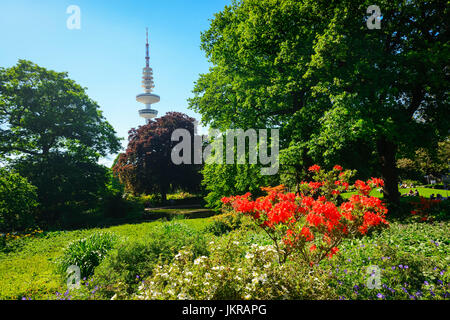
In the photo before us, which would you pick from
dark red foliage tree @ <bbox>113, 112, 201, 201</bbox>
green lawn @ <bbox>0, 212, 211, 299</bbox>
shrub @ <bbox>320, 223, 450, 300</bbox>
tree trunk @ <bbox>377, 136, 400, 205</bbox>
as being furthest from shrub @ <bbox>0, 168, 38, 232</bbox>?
tree trunk @ <bbox>377, 136, 400, 205</bbox>

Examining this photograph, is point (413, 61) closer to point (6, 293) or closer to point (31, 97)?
point (6, 293)

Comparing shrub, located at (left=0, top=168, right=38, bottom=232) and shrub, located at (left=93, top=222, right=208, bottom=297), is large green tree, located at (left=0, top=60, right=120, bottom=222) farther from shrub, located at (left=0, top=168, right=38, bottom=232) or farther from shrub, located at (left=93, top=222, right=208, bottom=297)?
shrub, located at (left=93, top=222, right=208, bottom=297)

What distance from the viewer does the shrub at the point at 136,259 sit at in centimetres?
496

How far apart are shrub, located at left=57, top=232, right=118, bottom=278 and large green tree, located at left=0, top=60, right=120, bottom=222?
11759 millimetres

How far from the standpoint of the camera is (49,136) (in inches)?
704

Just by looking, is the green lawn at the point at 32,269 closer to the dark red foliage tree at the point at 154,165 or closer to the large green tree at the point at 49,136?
the large green tree at the point at 49,136

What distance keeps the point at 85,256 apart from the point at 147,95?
320 ft

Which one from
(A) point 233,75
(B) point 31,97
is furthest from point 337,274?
(B) point 31,97

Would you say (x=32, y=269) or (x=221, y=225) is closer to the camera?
(x=32, y=269)

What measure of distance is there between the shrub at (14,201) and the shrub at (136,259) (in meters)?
10.4

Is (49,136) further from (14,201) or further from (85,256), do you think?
(85,256)

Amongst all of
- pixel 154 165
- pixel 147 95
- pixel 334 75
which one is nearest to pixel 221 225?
pixel 334 75

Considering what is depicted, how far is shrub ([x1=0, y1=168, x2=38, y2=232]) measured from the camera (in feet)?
40.7

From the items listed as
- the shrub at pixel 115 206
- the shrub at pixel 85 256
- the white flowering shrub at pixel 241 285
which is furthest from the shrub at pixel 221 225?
the shrub at pixel 115 206
